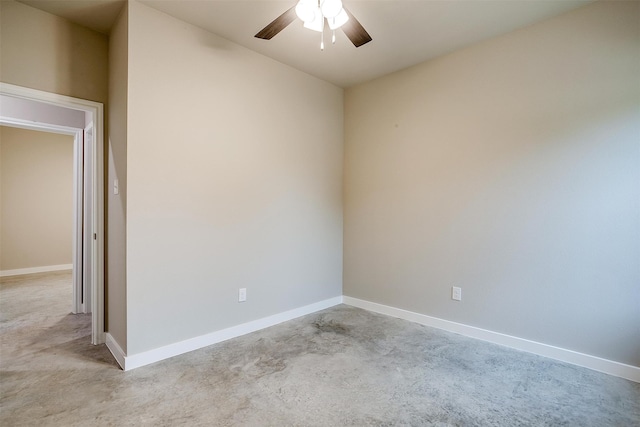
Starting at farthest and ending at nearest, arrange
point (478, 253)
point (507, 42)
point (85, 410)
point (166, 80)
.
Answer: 1. point (478, 253)
2. point (507, 42)
3. point (166, 80)
4. point (85, 410)

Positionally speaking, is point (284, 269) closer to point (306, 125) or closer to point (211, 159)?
point (211, 159)

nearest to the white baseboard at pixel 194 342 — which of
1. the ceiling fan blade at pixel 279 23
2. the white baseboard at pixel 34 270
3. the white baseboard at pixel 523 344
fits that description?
the white baseboard at pixel 523 344

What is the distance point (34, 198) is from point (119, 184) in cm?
490

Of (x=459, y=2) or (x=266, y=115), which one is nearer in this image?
(x=459, y=2)

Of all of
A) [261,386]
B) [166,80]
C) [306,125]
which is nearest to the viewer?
[261,386]

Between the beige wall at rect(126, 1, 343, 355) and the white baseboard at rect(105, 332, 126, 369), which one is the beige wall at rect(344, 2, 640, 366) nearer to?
the beige wall at rect(126, 1, 343, 355)

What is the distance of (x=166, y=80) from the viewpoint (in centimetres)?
247

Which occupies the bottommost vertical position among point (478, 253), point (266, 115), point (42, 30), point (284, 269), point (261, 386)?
point (261, 386)

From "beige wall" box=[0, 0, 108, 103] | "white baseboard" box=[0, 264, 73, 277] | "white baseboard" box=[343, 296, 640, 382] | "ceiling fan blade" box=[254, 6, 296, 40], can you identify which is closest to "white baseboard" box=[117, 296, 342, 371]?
"white baseboard" box=[343, 296, 640, 382]

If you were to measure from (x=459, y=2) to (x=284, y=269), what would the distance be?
2776 mm

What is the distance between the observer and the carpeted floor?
69.9 inches

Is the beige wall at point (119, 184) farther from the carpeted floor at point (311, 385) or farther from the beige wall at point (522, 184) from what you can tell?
the beige wall at point (522, 184)

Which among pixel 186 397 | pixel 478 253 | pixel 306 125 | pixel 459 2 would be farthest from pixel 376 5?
pixel 186 397

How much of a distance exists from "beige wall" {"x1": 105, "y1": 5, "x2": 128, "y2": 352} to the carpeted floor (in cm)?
38
